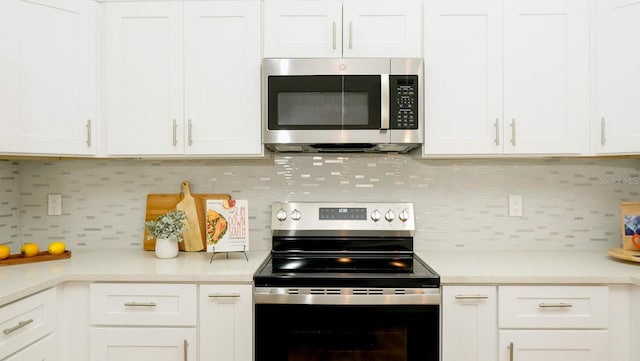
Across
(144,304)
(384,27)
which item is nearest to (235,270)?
(144,304)

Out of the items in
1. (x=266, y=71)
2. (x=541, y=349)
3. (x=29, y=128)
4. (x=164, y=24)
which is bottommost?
(x=541, y=349)

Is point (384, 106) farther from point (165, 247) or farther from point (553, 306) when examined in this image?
point (165, 247)

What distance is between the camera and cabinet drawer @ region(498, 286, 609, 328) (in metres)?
1.67

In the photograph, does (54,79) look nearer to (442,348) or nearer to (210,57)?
(210,57)

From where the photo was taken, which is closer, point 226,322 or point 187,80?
point 226,322

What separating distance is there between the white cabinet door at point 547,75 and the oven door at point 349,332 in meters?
0.99

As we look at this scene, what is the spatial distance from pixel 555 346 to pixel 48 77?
2.48m

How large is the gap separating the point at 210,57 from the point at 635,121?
6.49ft

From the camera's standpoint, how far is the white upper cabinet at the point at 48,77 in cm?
173

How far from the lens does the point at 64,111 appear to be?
1887 mm

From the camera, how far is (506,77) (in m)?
1.94

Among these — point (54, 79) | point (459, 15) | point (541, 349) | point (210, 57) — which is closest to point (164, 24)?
point (210, 57)

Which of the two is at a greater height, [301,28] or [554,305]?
[301,28]

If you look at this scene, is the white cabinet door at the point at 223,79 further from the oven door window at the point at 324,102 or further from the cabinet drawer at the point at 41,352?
the cabinet drawer at the point at 41,352
